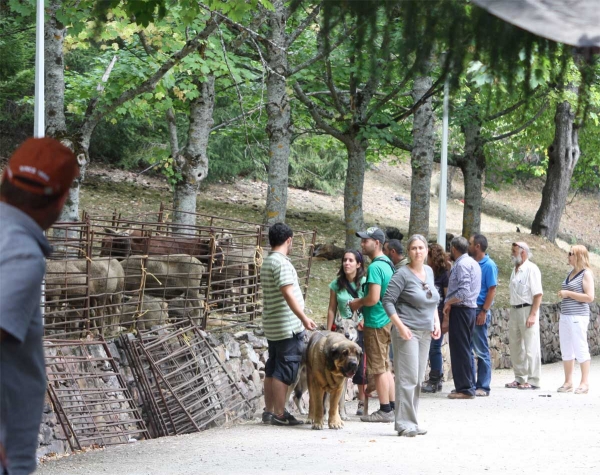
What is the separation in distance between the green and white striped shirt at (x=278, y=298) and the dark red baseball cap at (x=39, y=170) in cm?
621

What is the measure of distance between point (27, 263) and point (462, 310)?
31.4ft

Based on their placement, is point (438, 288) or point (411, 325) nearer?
point (411, 325)

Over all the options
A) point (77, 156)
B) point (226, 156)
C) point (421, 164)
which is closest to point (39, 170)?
point (77, 156)

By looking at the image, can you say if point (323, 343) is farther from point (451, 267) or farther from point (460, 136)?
point (460, 136)

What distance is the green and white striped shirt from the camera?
382 inches

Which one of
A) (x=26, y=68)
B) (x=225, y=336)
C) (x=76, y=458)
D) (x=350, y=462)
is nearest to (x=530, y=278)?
(x=225, y=336)

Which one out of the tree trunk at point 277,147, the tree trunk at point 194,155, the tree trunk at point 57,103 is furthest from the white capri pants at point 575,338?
the tree trunk at point 57,103

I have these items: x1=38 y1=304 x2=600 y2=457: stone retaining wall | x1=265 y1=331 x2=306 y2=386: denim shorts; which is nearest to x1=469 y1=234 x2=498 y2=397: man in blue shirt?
x1=38 y1=304 x2=600 y2=457: stone retaining wall

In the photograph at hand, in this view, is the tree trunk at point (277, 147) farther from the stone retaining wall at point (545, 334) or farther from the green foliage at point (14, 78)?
the green foliage at point (14, 78)

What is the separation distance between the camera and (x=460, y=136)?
102 ft

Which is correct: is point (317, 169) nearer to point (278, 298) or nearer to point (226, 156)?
point (226, 156)

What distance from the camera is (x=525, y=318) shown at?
13586 mm

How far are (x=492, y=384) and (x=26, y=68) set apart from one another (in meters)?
17.5

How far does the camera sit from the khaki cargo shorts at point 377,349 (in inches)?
408
